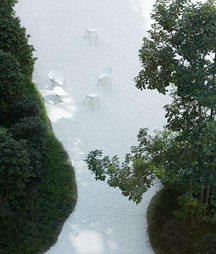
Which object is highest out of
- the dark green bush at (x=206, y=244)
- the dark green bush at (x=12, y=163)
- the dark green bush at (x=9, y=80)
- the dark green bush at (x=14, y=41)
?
the dark green bush at (x=14, y=41)

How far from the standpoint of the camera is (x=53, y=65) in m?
14.9

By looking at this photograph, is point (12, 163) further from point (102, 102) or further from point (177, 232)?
point (102, 102)

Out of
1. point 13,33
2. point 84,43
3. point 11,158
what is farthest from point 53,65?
point 11,158

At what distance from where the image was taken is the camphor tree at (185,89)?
321 inches

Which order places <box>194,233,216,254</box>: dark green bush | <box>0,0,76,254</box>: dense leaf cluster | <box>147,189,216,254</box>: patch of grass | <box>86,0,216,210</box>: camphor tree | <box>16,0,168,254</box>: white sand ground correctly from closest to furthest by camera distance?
<box>86,0,216,210</box>: camphor tree, <box>194,233,216,254</box>: dark green bush, <box>147,189,216,254</box>: patch of grass, <box>0,0,76,254</box>: dense leaf cluster, <box>16,0,168,254</box>: white sand ground

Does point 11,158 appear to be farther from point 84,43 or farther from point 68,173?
point 84,43

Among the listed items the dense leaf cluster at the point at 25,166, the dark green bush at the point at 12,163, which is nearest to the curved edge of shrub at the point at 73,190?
the dense leaf cluster at the point at 25,166

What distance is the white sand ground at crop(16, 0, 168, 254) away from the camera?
10406 mm

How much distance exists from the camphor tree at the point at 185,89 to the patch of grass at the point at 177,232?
2.20 feet

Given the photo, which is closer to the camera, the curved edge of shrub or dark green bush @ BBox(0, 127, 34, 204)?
dark green bush @ BBox(0, 127, 34, 204)

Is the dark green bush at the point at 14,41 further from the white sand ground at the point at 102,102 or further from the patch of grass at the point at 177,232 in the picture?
the patch of grass at the point at 177,232

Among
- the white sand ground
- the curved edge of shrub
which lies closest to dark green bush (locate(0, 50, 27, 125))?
the curved edge of shrub

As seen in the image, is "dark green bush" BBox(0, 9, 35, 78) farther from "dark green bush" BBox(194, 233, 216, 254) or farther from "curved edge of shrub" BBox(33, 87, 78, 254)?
"dark green bush" BBox(194, 233, 216, 254)

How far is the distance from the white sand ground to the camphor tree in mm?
1713
